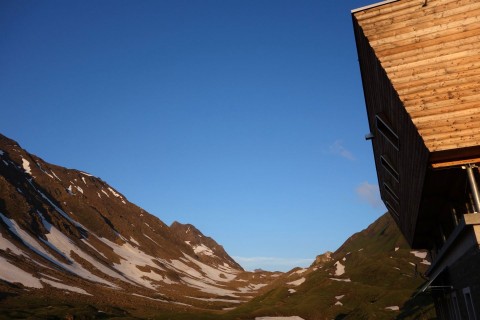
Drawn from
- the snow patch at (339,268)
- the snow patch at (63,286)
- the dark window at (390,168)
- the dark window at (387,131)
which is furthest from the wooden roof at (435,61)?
the snow patch at (63,286)

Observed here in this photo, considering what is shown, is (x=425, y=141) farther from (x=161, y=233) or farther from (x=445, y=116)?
(x=161, y=233)

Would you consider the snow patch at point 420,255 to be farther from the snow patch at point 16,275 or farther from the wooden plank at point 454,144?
the wooden plank at point 454,144

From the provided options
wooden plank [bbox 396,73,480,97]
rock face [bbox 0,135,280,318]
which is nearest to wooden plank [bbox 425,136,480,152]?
wooden plank [bbox 396,73,480,97]

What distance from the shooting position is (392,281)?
180 feet

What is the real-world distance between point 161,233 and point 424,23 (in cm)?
18524

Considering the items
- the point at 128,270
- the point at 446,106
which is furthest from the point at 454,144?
the point at 128,270

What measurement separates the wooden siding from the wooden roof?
0.91ft

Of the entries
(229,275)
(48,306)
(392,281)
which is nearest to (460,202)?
(392,281)

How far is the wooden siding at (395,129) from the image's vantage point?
9984 millimetres

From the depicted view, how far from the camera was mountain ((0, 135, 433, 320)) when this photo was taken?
50125 millimetres

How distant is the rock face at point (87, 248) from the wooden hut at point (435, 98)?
59.4m

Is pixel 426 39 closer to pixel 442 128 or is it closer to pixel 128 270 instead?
pixel 442 128

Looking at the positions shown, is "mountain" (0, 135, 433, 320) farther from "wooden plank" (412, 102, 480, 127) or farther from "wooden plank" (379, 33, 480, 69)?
"wooden plank" (379, 33, 480, 69)

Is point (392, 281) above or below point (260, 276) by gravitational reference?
below
